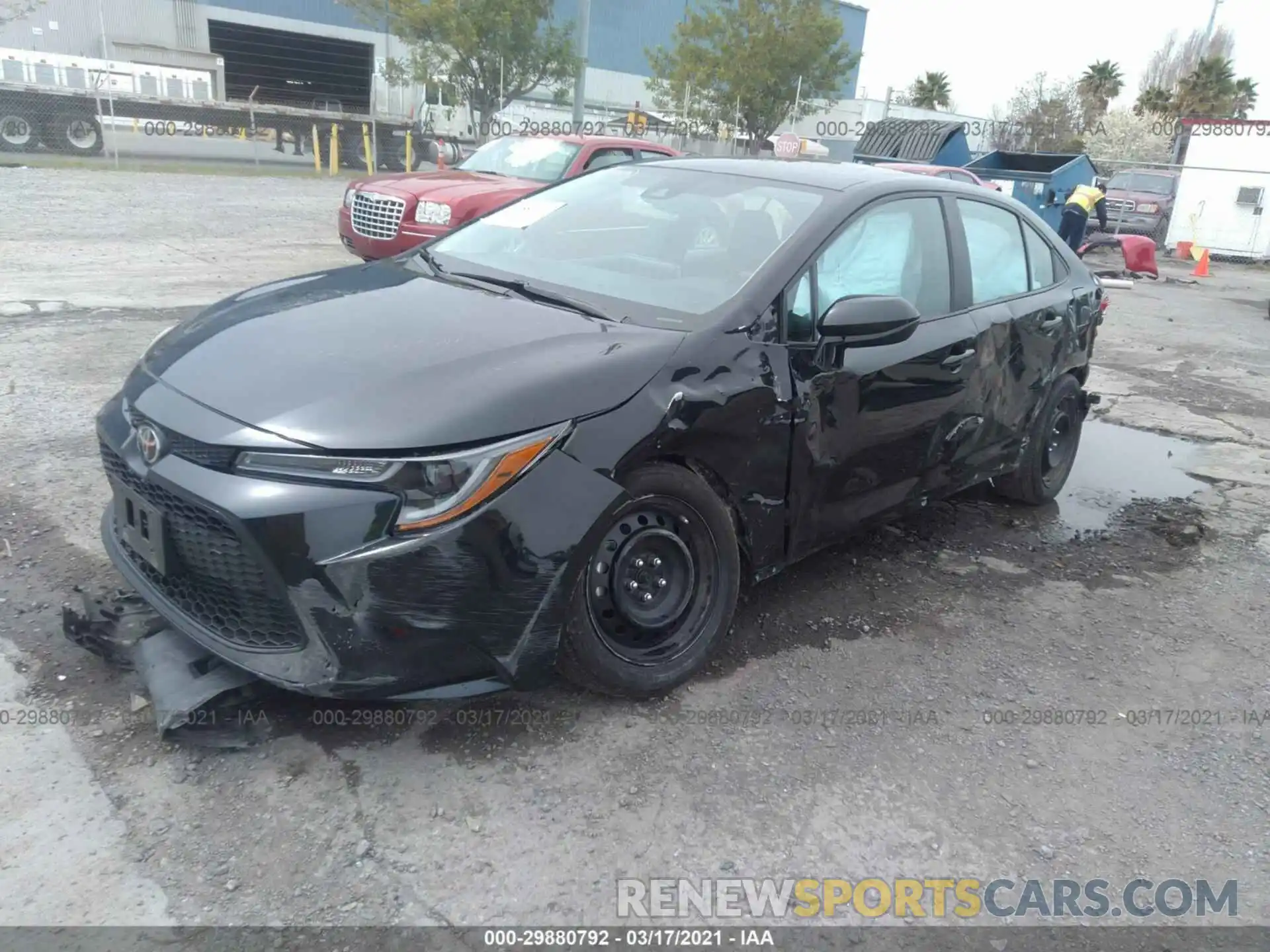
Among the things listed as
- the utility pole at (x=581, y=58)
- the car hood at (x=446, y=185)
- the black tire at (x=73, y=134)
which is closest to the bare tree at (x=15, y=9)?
the black tire at (x=73, y=134)

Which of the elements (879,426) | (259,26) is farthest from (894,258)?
(259,26)

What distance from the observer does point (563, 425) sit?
2564mm

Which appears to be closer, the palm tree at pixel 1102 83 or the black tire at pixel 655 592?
the black tire at pixel 655 592

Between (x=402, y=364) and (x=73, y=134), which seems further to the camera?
(x=73, y=134)

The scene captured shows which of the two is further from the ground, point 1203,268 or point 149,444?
point 149,444

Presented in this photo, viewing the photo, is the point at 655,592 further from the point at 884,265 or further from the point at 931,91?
the point at 931,91

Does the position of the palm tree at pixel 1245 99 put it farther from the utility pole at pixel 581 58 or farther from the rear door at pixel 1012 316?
the rear door at pixel 1012 316

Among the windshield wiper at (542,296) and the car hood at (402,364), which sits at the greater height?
the windshield wiper at (542,296)

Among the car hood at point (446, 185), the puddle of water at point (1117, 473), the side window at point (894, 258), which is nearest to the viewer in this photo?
the side window at point (894, 258)

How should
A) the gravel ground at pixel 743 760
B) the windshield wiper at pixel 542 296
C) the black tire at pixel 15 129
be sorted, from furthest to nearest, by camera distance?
the black tire at pixel 15 129
the windshield wiper at pixel 542 296
the gravel ground at pixel 743 760

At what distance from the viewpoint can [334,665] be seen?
2.42 meters

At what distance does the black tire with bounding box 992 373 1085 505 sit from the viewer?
4.71 metres

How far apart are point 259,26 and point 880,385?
37279mm

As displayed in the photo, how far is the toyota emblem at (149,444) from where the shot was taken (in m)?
2.56
